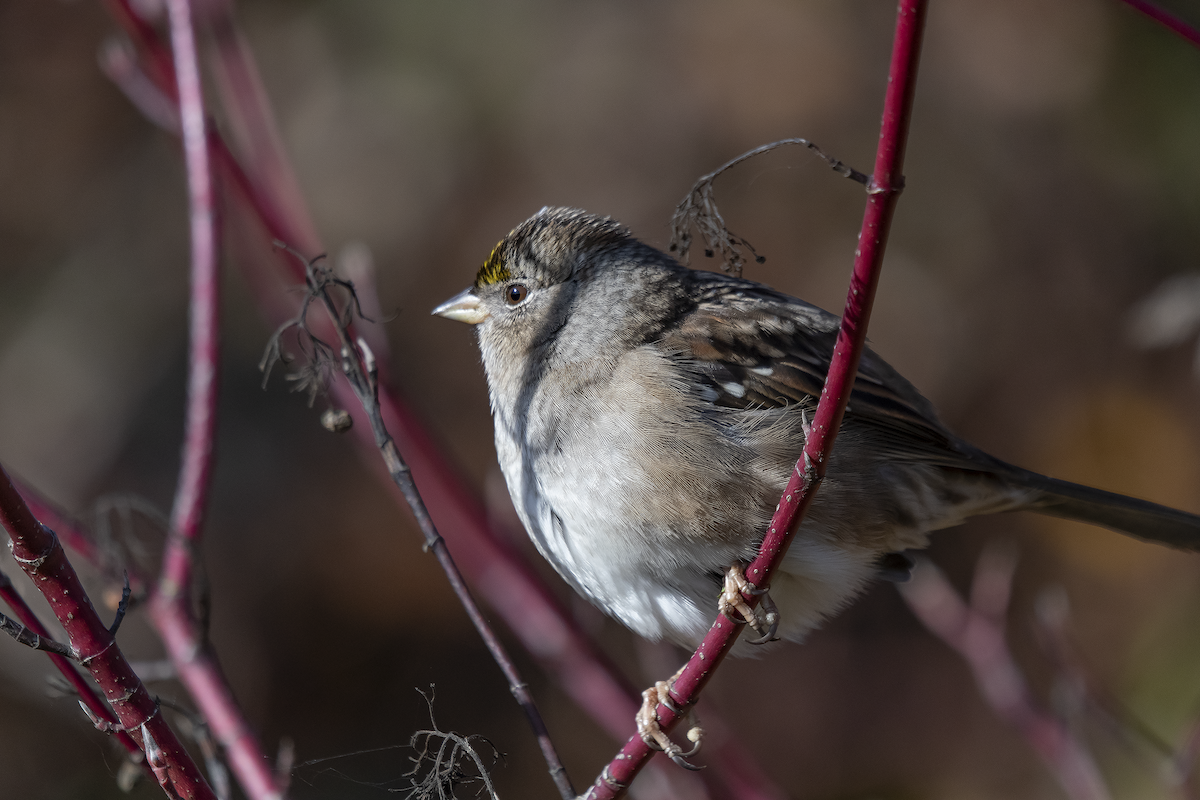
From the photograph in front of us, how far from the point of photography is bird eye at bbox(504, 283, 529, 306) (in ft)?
10.0

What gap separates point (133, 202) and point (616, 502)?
13.7ft

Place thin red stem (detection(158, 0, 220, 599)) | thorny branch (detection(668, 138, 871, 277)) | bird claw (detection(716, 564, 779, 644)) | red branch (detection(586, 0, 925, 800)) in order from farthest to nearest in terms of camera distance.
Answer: thin red stem (detection(158, 0, 220, 599))
bird claw (detection(716, 564, 779, 644))
thorny branch (detection(668, 138, 871, 277))
red branch (detection(586, 0, 925, 800))

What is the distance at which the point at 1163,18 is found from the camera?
5.59 ft

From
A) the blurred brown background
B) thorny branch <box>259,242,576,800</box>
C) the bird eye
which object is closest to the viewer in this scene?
thorny branch <box>259,242,576,800</box>

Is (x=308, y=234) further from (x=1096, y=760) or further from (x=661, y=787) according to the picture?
(x=1096, y=760)

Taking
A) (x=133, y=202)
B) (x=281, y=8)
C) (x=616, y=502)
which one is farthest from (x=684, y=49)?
(x=616, y=502)

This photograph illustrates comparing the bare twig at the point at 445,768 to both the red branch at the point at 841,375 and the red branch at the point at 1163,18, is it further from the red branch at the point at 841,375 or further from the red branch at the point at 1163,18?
the red branch at the point at 1163,18

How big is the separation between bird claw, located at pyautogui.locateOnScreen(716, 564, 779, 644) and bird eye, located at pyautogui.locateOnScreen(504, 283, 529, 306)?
1.04 metres

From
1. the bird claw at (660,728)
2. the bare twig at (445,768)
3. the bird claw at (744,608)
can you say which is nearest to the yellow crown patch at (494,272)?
the bird claw at (744,608)

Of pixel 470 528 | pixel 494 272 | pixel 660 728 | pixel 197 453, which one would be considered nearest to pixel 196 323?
pixel 197 453

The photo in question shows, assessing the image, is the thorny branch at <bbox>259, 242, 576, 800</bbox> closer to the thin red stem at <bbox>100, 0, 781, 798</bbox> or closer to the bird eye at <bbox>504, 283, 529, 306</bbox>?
the thin red stem at <bbox>100, 0, 781, 798</bbox>

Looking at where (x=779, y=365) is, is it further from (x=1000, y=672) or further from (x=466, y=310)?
(x=1000, y=672)

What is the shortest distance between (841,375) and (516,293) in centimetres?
171

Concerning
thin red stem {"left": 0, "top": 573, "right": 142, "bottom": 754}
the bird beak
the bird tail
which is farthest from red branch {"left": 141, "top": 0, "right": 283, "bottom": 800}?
the bird tail
